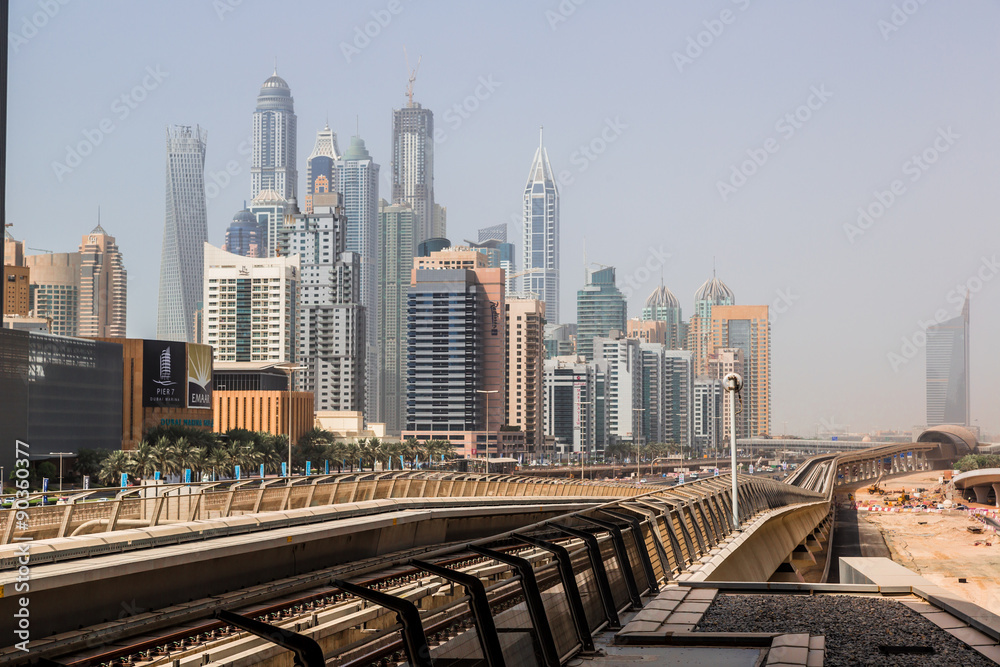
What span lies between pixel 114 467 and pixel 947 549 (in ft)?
229

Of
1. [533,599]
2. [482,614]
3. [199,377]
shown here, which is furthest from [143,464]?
[482,614]

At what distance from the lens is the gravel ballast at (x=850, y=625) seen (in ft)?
36.1

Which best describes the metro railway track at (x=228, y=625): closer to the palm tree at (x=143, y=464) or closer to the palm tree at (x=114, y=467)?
the palm tree at (x=143, y=464)

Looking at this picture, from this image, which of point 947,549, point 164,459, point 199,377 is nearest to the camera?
point 947,549

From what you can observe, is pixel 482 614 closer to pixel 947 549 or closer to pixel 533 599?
pixel 533 599

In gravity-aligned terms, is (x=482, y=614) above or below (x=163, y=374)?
below

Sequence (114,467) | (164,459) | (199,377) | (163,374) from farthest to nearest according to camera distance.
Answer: (199,377) < (163,374) < (164,459) < (114,467)

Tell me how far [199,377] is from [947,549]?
109m

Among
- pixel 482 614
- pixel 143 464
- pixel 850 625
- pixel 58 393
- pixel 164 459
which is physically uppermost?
pixel 58 393

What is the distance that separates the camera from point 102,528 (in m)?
20.2

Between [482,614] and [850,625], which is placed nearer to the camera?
[482,614]

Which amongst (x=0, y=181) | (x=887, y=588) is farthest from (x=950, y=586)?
(x=0, y=181)

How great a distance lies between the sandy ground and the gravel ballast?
3660 cm

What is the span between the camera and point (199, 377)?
5920 inches
